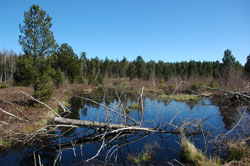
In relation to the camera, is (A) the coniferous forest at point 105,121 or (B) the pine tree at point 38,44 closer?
(A) the coniferous forest at point 105,121

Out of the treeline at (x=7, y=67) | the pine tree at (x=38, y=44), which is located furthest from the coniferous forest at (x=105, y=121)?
the treeline at (x=7, y=67)

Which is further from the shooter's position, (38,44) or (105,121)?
(38,44)

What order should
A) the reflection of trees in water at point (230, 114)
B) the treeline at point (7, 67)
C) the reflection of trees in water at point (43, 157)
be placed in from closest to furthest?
the reflection of trees in water at point (43, 157) < the reflection of trees in water at point (230, 114) < the treeline at point (7, 67)

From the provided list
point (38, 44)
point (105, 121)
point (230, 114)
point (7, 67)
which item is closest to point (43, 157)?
point (105, 121)

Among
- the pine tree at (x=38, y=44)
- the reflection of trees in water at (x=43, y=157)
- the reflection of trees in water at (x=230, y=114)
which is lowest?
the reflection of trees in water at (x=43, y=157)

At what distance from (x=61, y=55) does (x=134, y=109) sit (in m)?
29.3

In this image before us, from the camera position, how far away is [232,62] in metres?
38.1

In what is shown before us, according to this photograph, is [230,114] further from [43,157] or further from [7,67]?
[7,67]

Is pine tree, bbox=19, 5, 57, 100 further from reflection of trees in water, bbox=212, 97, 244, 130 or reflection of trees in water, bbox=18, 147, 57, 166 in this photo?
reflection of trees in water, bbox=212, 97, 244, 130

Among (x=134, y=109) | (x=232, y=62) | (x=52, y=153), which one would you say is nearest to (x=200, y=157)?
(x=52, y=153)

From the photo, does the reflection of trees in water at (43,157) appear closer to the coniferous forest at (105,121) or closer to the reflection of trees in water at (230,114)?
the coniferous forest at (105,121)

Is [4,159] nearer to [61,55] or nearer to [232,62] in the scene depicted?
[61,55]

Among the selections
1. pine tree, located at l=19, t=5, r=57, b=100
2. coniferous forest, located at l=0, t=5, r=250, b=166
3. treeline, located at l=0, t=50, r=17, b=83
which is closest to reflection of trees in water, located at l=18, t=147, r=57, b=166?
coniferous forest, located at l=0, t=5, r=250, b=166

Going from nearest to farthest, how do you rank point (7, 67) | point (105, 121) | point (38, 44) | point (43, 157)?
point (43, 157)
point (105, 121)
point (38, 44)
point (7, 67)
